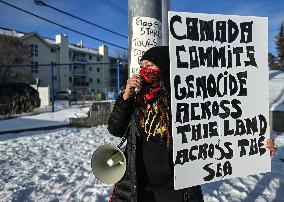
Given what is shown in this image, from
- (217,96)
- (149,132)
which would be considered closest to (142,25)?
(217,96)

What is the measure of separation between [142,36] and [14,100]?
11.6 metres

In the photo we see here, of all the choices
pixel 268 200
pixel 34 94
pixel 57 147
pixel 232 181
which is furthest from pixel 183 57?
pixel 34 94

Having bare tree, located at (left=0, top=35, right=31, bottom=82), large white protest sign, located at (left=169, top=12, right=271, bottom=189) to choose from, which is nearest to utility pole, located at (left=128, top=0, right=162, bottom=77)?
large white protest sign, located at (left=169, top=12, right=271, bottom=189)

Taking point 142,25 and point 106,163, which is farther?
point 142,25

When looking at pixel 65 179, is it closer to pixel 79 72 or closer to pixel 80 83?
pixel 80 83

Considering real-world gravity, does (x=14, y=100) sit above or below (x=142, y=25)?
below

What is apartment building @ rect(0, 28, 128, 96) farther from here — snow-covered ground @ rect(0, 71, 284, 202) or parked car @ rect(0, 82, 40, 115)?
snow-covered ground @ rect(0, 71, 284, 202)

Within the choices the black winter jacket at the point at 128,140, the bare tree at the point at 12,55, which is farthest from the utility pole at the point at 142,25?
the bare tree at the point at 12,55

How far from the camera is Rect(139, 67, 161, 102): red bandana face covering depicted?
95.7 inches

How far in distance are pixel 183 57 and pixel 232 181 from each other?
333cm

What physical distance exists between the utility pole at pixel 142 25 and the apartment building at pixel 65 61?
46627mm

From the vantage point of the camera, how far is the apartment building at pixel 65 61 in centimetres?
5959

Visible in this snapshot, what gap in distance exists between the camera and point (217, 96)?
8.70 ft

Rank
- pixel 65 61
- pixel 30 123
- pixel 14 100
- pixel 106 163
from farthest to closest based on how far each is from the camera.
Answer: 1. pixel 65 61
2. pixel 14 100
3. pixel 30 123
4. pixel 106 163
